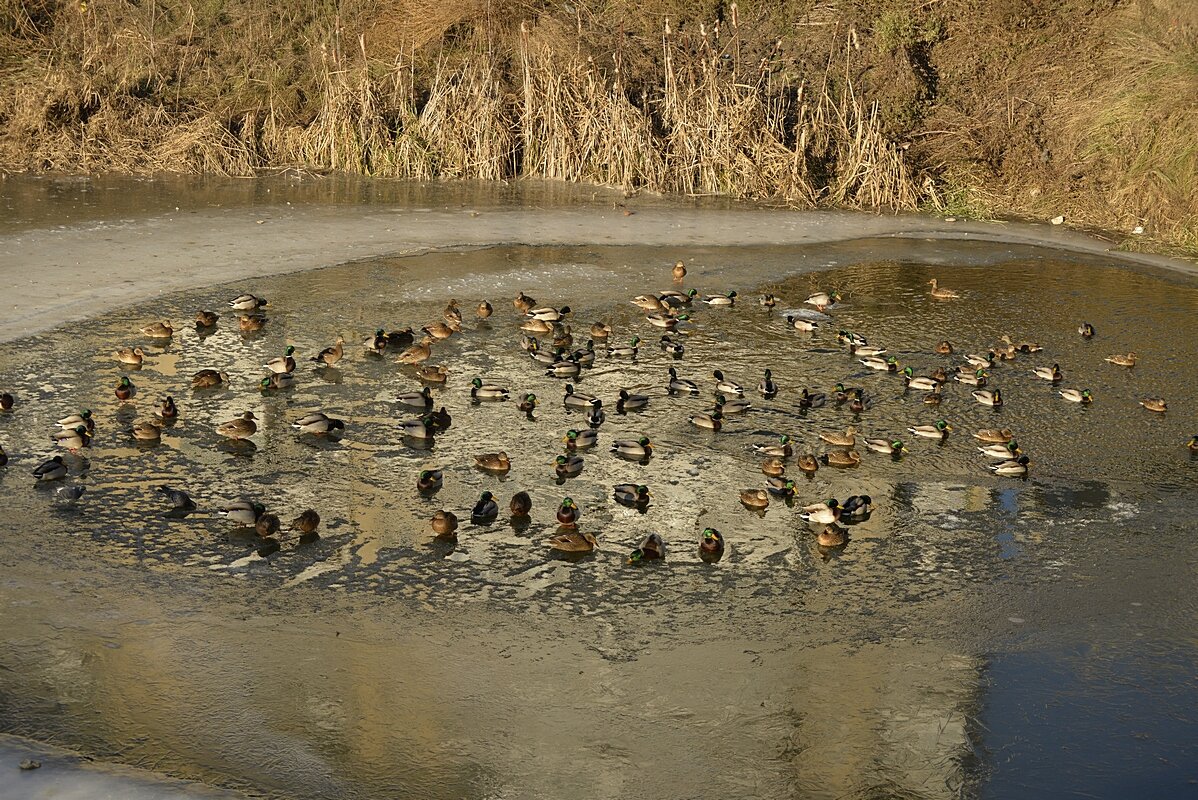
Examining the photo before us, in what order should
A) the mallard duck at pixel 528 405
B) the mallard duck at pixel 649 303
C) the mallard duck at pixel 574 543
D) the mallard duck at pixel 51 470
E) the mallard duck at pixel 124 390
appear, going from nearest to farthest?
1. the mallard duck at pixel 574 543
2. the mallard duck at pixel 51 470
3. the mallard duck at pixel 124 390
4. the mallard duck at pixel 528 405
5. the mallard duck at pixel 649 303

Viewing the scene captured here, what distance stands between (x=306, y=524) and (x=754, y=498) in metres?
3.69

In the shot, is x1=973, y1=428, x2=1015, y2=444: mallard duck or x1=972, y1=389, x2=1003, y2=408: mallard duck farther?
x1=972, y1=389, x2=1003, y2=408: mallard duck

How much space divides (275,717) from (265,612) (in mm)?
1317

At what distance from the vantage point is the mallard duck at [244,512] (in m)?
10.0

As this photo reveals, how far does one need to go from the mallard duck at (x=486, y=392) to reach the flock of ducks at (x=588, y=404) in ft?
0.04

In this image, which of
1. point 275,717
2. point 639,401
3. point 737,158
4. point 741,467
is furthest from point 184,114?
point 275,717

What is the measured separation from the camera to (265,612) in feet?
29.2

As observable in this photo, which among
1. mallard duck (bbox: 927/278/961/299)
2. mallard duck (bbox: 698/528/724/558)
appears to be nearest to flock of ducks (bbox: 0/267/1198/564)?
mallard duck (bbox: 698/528/724/558)

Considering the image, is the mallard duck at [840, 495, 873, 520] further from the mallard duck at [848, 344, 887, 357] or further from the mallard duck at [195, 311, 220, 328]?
the mallard duck at [195, 311, 220, 328]

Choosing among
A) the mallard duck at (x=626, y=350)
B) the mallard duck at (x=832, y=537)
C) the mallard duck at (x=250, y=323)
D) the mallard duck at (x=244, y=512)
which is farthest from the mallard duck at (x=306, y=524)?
the mallard duck at (x=250, y=323)

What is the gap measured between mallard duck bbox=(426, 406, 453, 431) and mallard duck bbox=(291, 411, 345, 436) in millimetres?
861

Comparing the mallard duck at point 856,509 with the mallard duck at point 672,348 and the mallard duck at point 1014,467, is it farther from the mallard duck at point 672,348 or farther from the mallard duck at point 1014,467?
the mallard duck at point 672,348

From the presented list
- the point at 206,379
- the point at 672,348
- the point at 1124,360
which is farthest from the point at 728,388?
the point at 206,379

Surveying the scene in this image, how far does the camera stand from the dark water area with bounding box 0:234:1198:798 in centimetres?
752
